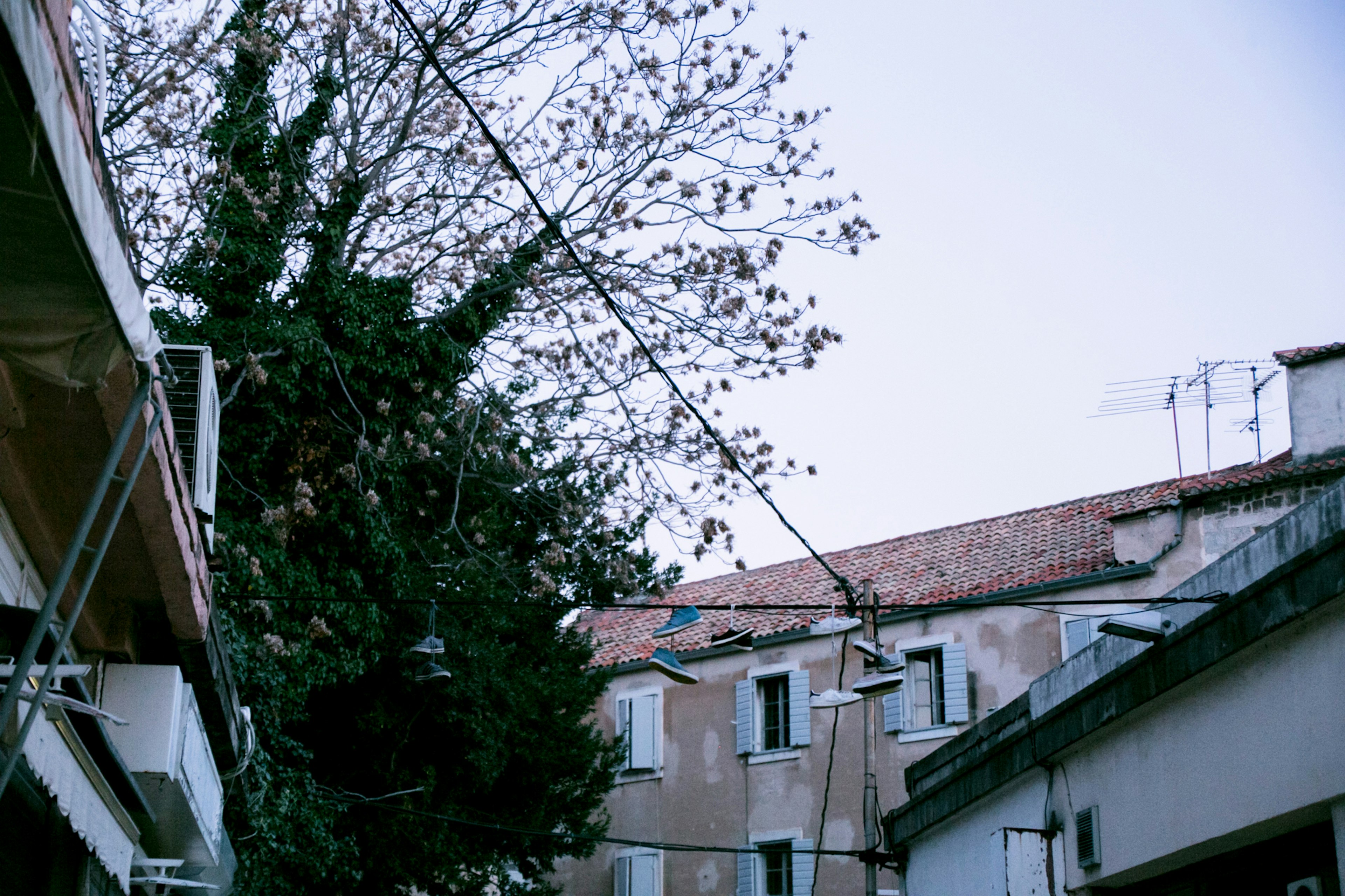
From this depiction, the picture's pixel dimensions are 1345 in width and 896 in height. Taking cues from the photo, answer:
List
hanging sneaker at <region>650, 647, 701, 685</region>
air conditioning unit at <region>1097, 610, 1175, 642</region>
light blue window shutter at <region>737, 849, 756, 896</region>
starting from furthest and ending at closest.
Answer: light blue window shutter at <region>737, 849, 756, 896</region> → hanging sneaker at <region>650, 647, 701, 685</region> → air conditioning unit at <region>1097, 610, 1175, 642</region>

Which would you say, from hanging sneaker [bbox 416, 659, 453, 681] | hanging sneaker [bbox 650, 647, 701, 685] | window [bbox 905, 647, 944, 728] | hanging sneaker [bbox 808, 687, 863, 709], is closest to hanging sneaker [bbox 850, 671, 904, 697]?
hanging sneaker [bbox 808, 687, 863, 709]

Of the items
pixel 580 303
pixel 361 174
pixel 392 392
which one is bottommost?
pixel 392 392

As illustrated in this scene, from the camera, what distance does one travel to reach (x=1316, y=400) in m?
22.3

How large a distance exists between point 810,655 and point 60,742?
20454mm

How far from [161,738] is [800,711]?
18.3 m

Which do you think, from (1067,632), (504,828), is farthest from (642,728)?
(504,828)

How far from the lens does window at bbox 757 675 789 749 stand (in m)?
25.9

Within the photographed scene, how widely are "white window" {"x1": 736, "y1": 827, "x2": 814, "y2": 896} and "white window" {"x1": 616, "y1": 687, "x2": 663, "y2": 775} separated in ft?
8.66

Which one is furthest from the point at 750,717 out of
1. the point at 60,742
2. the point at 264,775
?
the point at 60,742

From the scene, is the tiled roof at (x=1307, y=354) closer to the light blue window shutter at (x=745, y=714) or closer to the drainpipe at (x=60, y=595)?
the light blue window shutter at (x=745, y=714)

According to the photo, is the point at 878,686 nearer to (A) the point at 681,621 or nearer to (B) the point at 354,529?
(A) the point at 681,621

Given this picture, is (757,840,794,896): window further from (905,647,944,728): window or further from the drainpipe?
the drainpipe

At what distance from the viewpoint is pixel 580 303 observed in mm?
17344

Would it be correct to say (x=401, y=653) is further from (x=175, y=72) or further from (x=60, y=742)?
(x=60, y=742)
